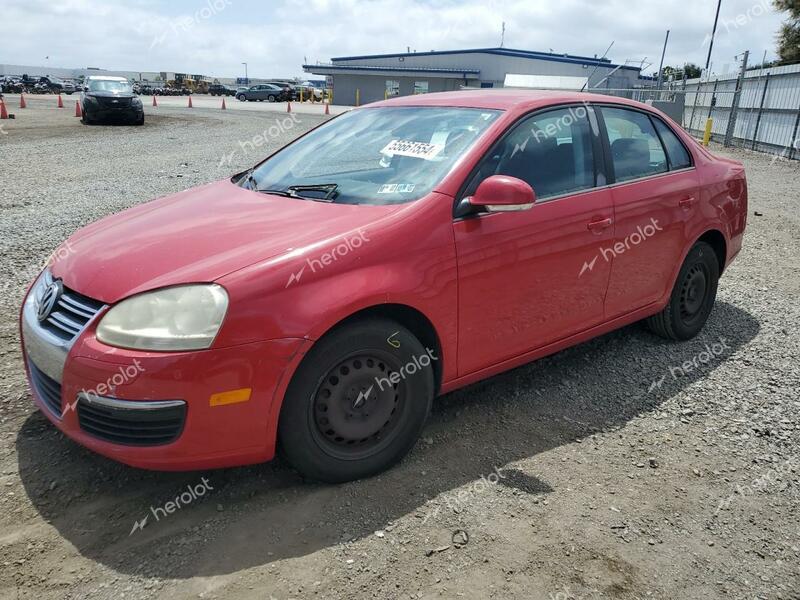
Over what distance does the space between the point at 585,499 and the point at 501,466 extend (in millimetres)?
411

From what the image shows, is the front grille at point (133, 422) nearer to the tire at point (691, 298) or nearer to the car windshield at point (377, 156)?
the car windshield at point (377, 156)

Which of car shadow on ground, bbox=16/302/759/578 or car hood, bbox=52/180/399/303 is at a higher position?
car hood, bbox=52/180/399/303

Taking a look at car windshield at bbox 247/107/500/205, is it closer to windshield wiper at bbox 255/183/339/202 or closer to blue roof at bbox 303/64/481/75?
windshield wiper at bbox 255/183/339/202

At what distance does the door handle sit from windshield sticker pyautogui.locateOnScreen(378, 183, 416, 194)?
1.12 meters

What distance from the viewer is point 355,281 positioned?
2.51m

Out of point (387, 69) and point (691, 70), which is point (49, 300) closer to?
point (387, 69)

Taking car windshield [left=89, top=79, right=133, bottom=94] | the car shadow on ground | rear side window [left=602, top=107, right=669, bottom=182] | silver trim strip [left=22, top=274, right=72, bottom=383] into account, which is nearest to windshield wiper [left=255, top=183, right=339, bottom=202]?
silver trim strip [left=22, top=274, right=72, bottom=383]

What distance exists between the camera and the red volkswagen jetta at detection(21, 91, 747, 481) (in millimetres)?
2305

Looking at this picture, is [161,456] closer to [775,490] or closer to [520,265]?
[520,265]

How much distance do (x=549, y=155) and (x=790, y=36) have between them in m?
38.8

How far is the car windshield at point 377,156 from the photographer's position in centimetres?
299

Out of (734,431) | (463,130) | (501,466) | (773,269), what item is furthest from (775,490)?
(773,269)

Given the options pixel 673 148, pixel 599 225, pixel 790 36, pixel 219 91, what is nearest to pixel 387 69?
pixel 219 91

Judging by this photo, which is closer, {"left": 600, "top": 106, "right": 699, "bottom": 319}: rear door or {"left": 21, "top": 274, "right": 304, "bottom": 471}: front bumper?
{"left": 21, "top": 274, "right": 304, "bottom": 471}: front bumper
